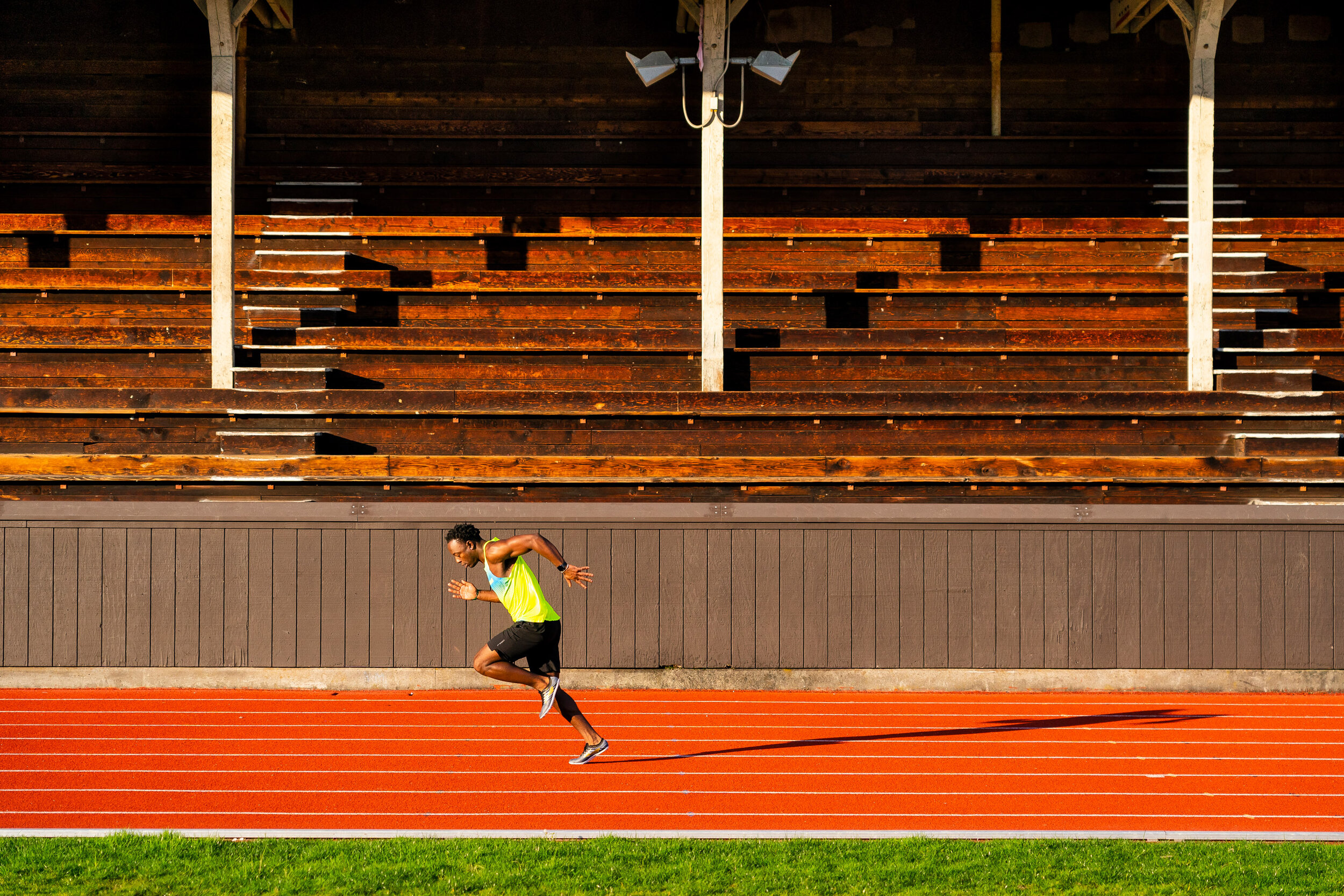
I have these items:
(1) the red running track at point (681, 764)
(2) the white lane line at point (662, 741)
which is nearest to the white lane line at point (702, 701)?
(1) the red running track at point (681, 764)

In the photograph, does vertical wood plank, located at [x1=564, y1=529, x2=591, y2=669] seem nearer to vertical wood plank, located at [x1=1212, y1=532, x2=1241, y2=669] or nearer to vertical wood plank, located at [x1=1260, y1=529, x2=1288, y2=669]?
vertical wood plank, located at [x1=1212, y1=532, x2=1241, y2=669]

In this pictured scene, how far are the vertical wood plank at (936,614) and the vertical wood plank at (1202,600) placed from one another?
6.33ft

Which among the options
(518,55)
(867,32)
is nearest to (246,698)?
(518,55)

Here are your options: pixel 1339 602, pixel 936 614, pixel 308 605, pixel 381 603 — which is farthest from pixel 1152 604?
pixel 308 605

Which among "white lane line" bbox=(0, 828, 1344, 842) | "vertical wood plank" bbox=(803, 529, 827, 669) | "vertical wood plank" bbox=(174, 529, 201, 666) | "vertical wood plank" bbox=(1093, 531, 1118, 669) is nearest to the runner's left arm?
"white lane line" bbox=(0, 828, 1344, 842)

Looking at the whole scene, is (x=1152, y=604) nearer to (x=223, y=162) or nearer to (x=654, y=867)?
(x=654, y=867)

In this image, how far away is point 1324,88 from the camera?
16438mm

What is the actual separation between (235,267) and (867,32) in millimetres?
8910

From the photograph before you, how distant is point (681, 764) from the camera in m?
7.43

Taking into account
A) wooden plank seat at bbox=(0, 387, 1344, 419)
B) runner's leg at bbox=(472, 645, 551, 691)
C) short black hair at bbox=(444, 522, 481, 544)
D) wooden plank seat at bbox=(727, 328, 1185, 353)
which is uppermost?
wooden plank seat at bbox=(727, 328, 1185, 353)

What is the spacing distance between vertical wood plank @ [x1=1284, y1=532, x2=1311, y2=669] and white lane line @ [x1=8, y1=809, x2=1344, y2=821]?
11.4 ft

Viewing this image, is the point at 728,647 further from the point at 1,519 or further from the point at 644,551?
the point at 1,519

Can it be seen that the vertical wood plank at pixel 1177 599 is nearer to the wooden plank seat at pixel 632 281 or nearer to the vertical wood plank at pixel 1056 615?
the vertical wood plank at pixel 1056 615

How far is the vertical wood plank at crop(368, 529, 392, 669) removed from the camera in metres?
9.58
